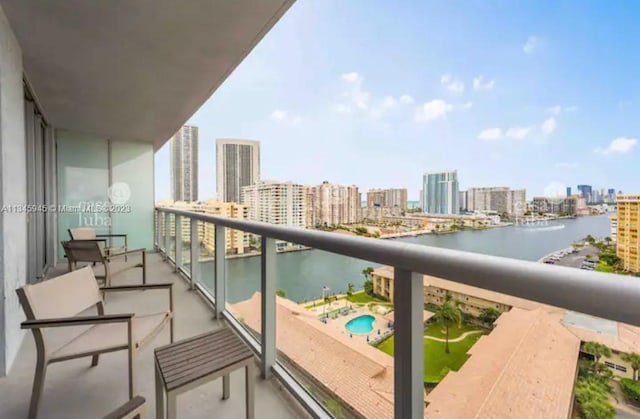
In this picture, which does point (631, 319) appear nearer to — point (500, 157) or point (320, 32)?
point (500, 157)

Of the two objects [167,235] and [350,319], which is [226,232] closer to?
[350,319]

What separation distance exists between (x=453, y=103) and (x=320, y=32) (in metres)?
5.02

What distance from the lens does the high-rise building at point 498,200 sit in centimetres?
290

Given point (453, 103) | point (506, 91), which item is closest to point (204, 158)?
point (453, 103)

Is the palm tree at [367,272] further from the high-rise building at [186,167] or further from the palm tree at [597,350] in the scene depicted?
the high-rise building at [186,167]

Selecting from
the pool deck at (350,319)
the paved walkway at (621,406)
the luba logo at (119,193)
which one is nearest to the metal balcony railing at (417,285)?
the pool deck at (350,319)

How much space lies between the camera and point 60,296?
1891mm

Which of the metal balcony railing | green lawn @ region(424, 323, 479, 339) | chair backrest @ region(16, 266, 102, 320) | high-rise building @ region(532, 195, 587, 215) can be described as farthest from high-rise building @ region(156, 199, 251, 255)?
high-rise building @ region(532, 195, 587, 215)

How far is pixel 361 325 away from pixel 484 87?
533 centimetres

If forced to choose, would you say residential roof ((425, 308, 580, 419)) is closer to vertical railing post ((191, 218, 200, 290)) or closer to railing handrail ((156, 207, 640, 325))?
railing handrail ((156, 207, 640, 325))

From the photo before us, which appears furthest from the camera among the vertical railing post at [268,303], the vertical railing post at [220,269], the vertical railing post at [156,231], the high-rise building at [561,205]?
the vertical railing post at [156,231]

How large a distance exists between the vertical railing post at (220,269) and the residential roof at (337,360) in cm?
107

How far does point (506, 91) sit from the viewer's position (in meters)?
4.82

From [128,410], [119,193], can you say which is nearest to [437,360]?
[128,410]
